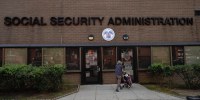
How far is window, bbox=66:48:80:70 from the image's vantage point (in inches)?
831

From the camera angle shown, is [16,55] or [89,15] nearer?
[16,55]

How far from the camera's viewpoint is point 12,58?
2089 cm

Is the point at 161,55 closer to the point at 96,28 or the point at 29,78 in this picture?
the point at 96,28

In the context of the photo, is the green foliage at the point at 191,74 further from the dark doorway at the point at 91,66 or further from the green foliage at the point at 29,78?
the green foliage at the point at 29,78

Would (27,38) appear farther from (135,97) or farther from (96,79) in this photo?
(135,97)

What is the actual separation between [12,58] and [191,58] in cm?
1288

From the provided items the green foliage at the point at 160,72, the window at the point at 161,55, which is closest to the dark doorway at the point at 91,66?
the green foliage at the point at 160,72

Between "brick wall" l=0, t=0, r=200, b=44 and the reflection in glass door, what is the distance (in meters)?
0.89

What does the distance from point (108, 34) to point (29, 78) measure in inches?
279

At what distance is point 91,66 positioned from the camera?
2116 centimetres

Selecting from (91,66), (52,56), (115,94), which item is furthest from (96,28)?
(115,94)

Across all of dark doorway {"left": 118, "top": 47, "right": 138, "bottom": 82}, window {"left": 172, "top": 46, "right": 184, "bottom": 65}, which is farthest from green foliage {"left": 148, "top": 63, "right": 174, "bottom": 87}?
window {"left": 172, "top": 46, "right": 184, "bottom": 65}

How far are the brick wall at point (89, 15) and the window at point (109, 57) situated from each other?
764 mm

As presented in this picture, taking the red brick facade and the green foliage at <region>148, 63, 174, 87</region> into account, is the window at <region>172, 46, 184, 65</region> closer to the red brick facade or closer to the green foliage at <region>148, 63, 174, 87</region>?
the red brick facade
